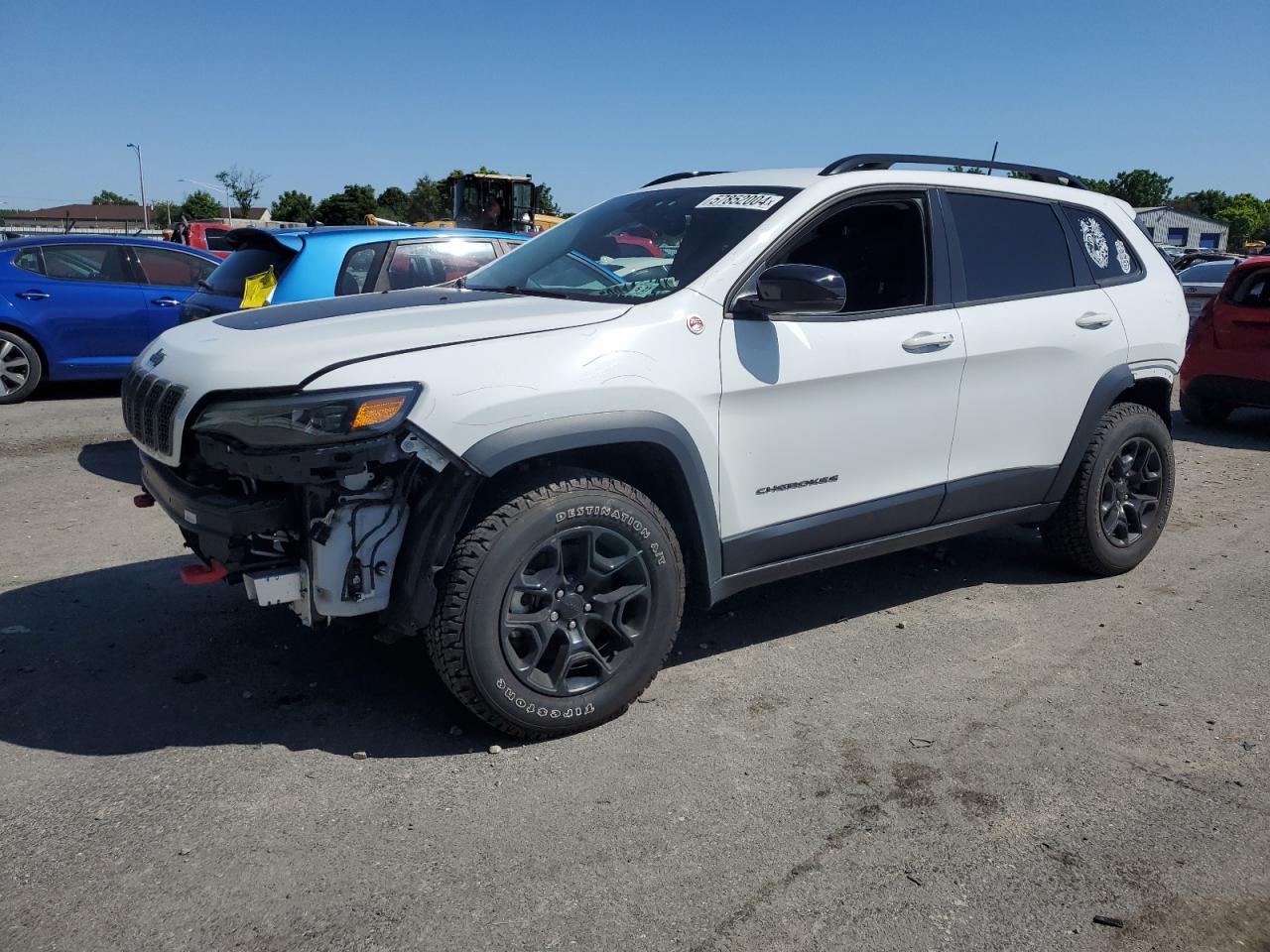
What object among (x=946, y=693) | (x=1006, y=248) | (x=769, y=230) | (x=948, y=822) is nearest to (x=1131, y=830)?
(x=948, y=822)

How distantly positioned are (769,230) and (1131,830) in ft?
7.57

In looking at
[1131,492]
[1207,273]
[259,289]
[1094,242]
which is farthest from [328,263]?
[1207,273]

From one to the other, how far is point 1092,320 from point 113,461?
21.5 feet

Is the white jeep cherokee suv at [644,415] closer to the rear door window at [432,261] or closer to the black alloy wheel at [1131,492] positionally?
the black alloy wheel at [1131,492]

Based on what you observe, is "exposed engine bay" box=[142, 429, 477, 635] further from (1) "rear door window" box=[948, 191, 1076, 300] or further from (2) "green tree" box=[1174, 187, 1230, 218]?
(2) "green tree" box=[1174, 187, 1230, 218]

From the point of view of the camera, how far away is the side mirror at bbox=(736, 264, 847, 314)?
11.9 feet

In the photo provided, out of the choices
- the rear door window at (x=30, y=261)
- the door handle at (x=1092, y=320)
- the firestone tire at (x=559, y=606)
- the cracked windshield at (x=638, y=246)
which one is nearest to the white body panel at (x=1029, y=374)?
the door handle at (x=1092, y=320)

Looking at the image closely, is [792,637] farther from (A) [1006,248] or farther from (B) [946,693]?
(A) [1006,248]

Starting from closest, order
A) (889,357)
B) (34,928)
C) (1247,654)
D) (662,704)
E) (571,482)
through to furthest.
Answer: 1. (34,928)
2. (571,482)
3. (662,704)
4. (889,357)
5. (1247,654)

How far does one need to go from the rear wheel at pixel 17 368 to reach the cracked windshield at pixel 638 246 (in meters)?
6.91

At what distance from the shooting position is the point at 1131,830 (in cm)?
310

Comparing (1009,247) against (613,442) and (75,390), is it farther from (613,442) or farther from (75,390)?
(75,390)

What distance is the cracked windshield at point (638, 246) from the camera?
392 centimetres

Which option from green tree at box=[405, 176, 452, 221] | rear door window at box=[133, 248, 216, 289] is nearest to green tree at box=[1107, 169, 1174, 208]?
green tree at box=[405, 176, 452, 221]
